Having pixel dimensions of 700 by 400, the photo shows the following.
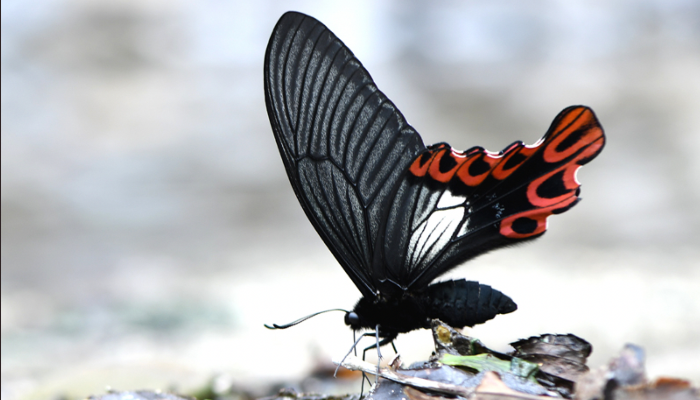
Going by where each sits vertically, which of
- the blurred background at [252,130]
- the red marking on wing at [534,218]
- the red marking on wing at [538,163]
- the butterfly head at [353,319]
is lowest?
the butterfly head at [353,319]

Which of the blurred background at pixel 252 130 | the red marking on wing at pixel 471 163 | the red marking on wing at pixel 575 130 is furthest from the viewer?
the blurred background at pixel 252 130

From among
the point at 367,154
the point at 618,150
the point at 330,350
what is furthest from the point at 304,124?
the point at 618,150

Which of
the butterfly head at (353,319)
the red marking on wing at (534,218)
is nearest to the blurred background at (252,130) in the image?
the butterfly head at (353,319)

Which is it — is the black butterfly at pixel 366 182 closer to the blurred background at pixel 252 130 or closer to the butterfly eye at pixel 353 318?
the butterfly eye at pixel 353 318

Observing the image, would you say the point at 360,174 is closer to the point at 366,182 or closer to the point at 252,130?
the point at 366,182

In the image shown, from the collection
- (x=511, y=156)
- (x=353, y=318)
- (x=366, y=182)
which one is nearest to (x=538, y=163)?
(x=511, y=156)

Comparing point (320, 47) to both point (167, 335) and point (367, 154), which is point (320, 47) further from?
point (167, 335)

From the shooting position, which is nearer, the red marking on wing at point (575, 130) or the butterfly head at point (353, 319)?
the red marking on wing at point (575, 130)
